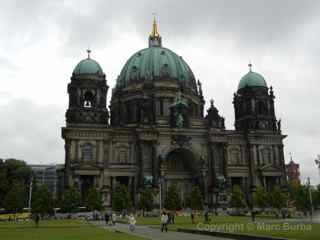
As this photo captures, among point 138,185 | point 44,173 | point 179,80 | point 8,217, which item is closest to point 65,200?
point 8,217

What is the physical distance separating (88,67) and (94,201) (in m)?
26.0

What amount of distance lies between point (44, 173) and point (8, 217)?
374ft

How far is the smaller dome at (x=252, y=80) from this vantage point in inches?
3378

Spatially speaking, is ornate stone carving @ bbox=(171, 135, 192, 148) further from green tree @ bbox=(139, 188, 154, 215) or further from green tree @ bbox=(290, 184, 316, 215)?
green tree @ bbox=(290, 184, 316, 215)

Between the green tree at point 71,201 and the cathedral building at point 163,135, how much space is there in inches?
191

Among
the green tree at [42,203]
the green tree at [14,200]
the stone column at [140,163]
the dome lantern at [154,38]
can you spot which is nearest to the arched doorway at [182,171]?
the stone column at [140,163]

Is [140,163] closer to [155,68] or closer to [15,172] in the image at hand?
[155,68]

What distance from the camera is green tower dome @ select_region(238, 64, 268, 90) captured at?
85.8 meters

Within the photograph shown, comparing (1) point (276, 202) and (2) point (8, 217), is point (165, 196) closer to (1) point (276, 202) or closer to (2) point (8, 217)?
(1) point (276, 202)

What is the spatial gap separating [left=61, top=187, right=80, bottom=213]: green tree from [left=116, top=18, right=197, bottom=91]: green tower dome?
3285 centimetres

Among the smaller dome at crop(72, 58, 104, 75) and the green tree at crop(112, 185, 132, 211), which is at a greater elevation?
the smaller dome at crop(72, 58, 104, 75)

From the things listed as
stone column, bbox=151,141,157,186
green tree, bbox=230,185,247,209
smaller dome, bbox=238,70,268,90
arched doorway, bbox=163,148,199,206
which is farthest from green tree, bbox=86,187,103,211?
smaller dome, bbox=238,70,268,90

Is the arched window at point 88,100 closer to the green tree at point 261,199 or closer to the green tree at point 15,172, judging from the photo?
the green tree at point 15,172

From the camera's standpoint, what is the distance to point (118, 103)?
89000mm
